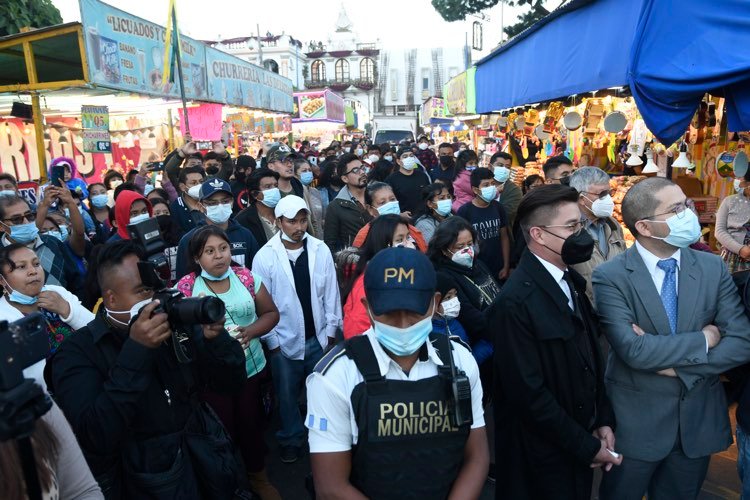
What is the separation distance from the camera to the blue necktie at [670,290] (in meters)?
2.45

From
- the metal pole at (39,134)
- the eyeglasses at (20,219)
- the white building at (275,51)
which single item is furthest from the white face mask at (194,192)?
the white building at (275,51)

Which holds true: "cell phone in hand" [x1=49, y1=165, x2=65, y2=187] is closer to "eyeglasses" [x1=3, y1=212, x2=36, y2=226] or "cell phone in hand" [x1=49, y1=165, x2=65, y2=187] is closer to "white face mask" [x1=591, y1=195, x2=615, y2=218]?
→ "eyeglasses" [x1=3, y1=212, x2=36, y2=226]

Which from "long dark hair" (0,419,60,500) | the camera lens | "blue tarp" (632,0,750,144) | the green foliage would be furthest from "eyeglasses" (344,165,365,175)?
the green foliage

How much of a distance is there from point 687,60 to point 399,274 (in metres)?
2.92

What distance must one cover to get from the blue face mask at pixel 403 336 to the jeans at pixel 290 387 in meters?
2.29

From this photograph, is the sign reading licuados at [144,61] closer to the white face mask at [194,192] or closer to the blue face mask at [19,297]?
the white face mask at [194,192]

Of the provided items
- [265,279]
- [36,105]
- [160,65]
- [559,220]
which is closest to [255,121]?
[160,65]

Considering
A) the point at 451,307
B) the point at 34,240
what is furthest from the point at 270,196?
the point at 451,307

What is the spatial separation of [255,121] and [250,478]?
681 inches

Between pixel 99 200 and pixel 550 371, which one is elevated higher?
pixel 99 200

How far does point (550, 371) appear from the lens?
2361 millimetres

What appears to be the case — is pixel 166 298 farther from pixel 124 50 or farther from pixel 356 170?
pixel 124 50

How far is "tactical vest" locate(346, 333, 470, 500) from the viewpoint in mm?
1745

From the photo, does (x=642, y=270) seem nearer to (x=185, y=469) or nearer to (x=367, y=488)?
(x=367, y=488)
